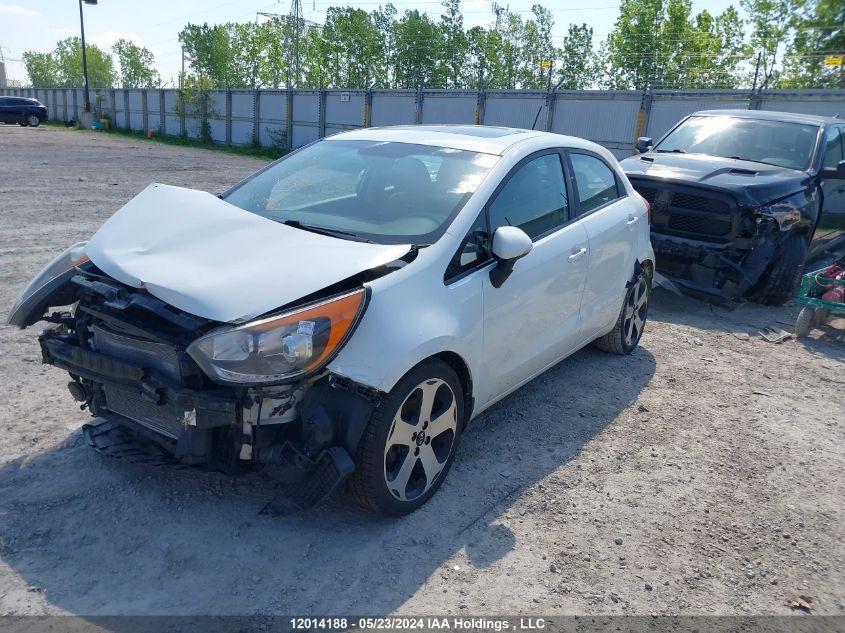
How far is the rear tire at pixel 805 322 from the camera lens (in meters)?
6.42

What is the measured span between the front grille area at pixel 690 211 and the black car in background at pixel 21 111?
43593mm

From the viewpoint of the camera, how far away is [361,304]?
297 cm

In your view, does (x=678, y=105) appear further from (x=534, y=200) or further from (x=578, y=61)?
(x=578, y=61)

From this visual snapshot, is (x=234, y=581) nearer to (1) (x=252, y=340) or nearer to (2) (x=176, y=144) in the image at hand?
(1) (x=252, y=340)

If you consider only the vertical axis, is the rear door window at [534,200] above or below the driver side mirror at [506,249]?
above

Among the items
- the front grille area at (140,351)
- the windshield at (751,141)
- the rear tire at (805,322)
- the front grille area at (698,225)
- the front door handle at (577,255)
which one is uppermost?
the windshield at (751,141)

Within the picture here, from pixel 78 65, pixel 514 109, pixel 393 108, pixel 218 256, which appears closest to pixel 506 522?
pixel 218 256

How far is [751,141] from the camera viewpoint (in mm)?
8188

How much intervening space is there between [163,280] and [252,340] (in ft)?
1.81

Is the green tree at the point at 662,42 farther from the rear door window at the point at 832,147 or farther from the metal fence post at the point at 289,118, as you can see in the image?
the rear door window at the point at 832,147

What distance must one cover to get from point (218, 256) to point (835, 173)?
729 cm

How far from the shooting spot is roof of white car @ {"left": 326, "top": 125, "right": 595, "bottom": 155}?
13.8 ft

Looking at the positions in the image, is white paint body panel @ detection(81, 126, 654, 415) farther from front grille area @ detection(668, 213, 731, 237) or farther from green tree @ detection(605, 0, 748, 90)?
green tree @ detection(605, 0, 748, 90)

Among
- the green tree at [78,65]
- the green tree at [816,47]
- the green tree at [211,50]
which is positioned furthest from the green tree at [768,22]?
the green tree at [78,65]
